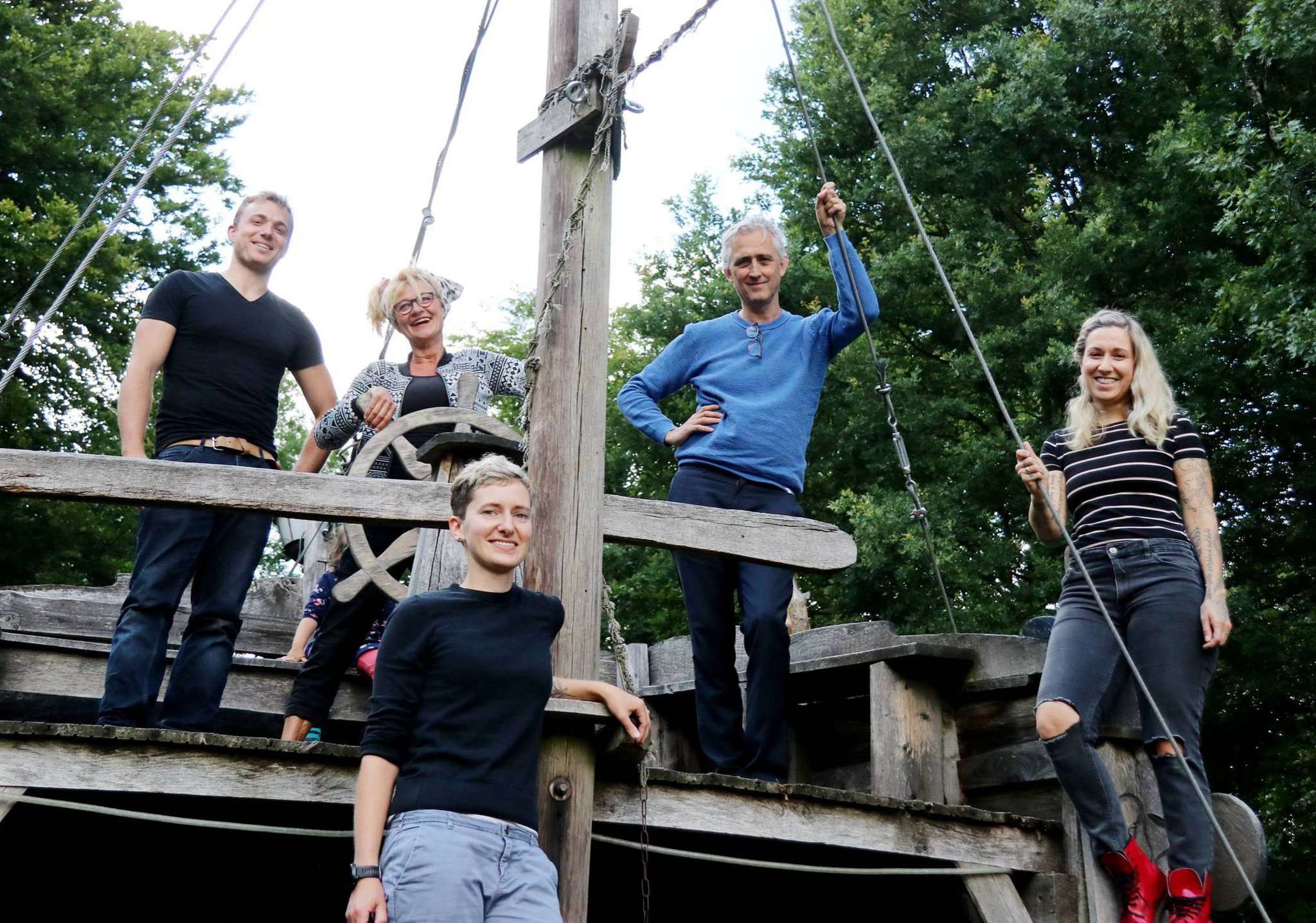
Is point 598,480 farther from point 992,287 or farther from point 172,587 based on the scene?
point 992,287

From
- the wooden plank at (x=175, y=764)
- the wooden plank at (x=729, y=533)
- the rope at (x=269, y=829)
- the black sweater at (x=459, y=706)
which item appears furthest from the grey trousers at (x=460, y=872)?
the wooden plank at (x=729, y=533)

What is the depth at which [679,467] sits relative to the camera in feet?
15.5

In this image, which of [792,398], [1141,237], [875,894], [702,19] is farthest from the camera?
[1141,237]

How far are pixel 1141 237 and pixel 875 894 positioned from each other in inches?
377

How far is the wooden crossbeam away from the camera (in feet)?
11.5

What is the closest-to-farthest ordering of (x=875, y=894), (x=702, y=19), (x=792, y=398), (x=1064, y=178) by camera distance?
1. (x=702, y=19)
2. (x=792, y=398)
3. (x=875, y=894)
4. (x=1064, y=178)

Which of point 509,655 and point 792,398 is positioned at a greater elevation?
point 792,398

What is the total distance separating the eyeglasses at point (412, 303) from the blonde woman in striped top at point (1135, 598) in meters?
2.13

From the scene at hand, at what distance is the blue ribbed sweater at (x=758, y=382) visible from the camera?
456cm

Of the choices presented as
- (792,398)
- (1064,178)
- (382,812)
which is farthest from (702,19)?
(1064,178)

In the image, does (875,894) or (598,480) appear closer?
(598,480)

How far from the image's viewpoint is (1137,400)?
4.31m

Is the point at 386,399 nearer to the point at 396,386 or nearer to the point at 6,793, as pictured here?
the point at 396,386

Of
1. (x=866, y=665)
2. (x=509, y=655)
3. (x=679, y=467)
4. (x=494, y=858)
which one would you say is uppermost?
(x=679, y=467)
